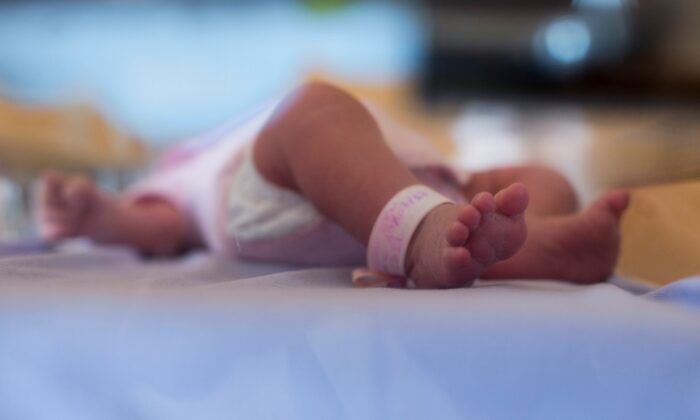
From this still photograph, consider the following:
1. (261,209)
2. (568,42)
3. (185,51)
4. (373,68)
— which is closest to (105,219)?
(261,209)

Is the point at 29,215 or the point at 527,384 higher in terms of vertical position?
the point at 527,384

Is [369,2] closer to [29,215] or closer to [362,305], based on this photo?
[29,215]

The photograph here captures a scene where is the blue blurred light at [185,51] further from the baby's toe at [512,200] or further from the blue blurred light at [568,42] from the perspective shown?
the baby's toe at [512,200]

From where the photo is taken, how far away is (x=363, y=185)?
0.45 m

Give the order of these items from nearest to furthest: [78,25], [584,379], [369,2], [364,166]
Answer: [584,379] → [364,166] → [78,25] → [369,2]

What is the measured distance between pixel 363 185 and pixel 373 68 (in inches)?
86.7

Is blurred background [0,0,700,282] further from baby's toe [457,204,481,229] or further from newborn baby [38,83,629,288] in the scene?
baby's toe [457,204,481,229]

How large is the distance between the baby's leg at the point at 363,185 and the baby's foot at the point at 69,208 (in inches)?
10.9

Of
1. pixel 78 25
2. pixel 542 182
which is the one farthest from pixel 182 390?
pixel 78 25

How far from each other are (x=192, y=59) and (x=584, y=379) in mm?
2271

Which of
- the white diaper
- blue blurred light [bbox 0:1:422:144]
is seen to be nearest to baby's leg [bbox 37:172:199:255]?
the white diaper

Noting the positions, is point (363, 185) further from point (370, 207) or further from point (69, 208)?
point (69, 208)

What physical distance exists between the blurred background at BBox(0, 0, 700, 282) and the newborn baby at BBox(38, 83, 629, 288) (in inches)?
29.9

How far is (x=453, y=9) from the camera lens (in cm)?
279
